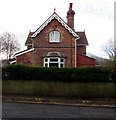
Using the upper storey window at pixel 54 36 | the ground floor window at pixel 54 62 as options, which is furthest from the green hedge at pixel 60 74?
the upper storey window at pixel 54 36

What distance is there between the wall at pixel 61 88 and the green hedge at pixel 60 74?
1.05 feet

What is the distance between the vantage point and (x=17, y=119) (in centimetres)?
482

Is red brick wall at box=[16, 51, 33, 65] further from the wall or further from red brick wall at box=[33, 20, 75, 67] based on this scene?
the wall

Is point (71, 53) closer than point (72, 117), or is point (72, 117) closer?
point (72, 117)

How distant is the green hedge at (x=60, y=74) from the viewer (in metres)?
9.45

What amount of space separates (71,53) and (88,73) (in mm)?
7186

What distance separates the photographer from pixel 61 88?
31.9 ft

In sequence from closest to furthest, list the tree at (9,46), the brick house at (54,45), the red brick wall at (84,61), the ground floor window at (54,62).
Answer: the ground floor window at (54,62)
the brick house at (54,45)
the red brick wall at (84,61)
the tree at (9,46)

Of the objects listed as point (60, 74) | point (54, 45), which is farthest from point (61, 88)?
point (54, 45)

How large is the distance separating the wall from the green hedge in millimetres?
321

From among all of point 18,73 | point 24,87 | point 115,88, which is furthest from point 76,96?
point 18,73

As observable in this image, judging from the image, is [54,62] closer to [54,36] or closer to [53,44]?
[53,44]

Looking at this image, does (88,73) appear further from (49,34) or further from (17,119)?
(49,34)

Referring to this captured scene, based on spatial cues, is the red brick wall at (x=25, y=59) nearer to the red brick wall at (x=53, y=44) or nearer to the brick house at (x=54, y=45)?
the brick house at (x=54, y=45)
